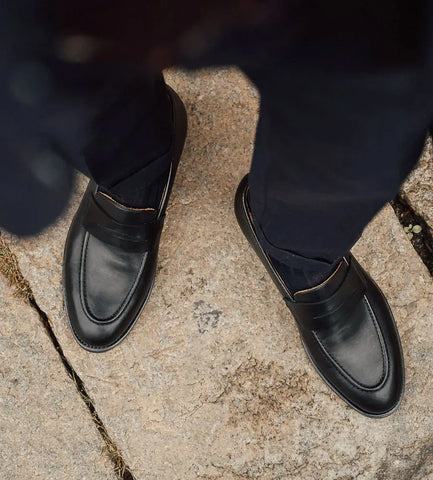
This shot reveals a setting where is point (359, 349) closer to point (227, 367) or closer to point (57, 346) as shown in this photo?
point (227, 367)

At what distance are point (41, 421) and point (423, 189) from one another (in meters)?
1.13

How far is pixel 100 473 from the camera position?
1.31 metres

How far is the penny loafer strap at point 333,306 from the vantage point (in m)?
1.16

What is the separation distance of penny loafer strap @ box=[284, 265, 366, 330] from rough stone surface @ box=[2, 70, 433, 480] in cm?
13

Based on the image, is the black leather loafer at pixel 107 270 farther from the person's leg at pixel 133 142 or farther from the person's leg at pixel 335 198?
the person's leg at pixel 335 198

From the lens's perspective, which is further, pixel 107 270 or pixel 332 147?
pixel 107 270

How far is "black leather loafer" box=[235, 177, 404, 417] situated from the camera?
1.20 m

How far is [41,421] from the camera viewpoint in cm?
131

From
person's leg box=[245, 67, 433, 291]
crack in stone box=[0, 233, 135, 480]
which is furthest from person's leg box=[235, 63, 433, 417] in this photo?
crack in stone box=[0, 233, 135, 480]

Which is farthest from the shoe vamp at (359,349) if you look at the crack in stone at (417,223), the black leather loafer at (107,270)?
the black leather loafer at (107,270)

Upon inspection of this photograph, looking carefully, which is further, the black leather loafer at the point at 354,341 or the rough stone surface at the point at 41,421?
the rough stone surface at the point at 41,421

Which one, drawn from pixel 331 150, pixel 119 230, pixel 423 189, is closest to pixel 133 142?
pixel 119 230

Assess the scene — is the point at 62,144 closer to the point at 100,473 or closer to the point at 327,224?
the point at 327,224

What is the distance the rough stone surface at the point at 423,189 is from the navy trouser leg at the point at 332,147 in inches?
21.2
